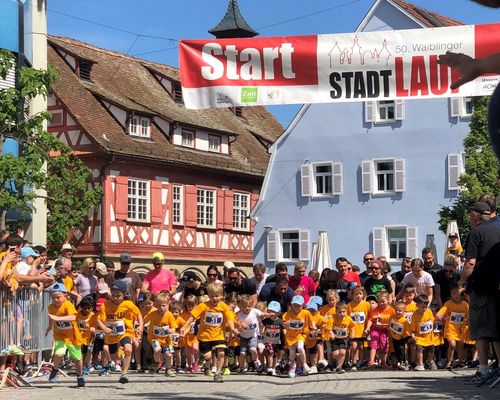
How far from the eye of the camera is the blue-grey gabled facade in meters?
43.4

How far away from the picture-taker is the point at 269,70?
35.5 ft

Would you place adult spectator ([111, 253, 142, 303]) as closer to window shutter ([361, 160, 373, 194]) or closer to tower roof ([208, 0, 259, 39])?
window shutter ([361, 160, 373, 194])

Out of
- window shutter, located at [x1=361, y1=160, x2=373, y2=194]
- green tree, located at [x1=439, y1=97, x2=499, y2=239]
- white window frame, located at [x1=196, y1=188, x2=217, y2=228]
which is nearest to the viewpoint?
green tree, located at [x1=439, y1=97, x2=499, y2=239]

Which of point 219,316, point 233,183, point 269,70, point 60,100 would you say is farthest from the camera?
point 233,183

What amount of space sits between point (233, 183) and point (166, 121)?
4.92m

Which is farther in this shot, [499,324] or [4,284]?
[4,284]

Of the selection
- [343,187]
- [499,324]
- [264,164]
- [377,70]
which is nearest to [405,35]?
[377,70]

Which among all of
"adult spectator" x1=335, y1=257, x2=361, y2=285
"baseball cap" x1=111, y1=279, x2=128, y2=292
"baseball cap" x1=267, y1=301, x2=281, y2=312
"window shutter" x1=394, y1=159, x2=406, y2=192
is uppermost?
"window shutter" x1=394, y1=159, x2=406, y2=192

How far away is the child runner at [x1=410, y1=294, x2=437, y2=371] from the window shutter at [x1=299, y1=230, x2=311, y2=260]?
1147 inches

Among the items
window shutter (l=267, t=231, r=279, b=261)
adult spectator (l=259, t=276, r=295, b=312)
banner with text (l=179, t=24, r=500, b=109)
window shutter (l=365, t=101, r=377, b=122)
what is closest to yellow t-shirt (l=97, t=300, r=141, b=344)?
adult spectator (l=259, t=276, r=295, b=312)

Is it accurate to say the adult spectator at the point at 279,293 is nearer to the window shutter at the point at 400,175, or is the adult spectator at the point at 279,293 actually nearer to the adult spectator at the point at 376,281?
the adult spectator at the point at 376,281

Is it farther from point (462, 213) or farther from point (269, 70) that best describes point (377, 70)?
point (462, 213)

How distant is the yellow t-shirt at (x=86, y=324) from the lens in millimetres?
16562

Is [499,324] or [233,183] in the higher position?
[233,183]
